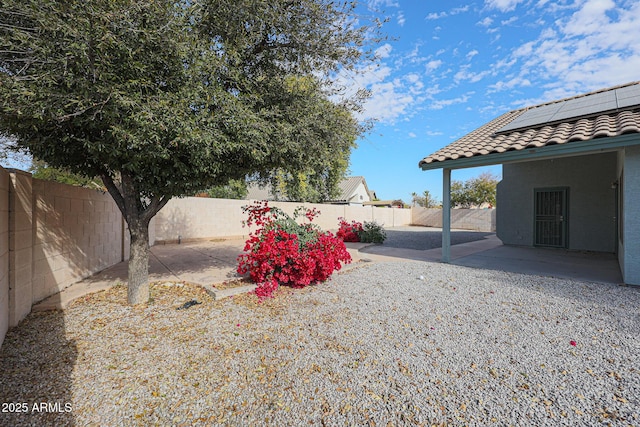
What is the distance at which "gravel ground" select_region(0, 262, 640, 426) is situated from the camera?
2041 millimetres

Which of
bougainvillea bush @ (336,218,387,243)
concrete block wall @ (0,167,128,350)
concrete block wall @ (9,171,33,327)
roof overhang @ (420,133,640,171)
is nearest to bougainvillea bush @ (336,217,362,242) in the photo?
bougainvillea bush @ (336,218,387,243)

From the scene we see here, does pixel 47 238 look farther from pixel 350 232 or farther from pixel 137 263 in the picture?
pixel 350 232

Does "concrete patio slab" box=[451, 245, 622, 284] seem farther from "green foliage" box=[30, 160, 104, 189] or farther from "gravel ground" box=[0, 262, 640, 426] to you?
"green foliage" box=[30, 160, 104, 189]

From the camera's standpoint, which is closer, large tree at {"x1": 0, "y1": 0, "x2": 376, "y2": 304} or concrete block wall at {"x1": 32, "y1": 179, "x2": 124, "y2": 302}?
large tree at {"x1": 0, "y1": 0, "x2": 376, "y2": 304}

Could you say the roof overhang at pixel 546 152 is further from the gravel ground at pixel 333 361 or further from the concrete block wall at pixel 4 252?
the concrete block wall at pixel 4 252

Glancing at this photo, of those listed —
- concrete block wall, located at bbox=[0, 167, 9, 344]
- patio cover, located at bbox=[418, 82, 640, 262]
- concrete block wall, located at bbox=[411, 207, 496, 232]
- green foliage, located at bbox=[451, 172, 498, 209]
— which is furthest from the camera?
green foliage, located at bbox=[451, 172, 498, 209]

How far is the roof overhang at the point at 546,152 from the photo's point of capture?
4.83 m

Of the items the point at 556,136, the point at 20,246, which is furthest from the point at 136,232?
the point at 556,136

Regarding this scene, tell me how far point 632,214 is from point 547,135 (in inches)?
84.1

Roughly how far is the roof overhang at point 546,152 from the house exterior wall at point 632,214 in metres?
0.30

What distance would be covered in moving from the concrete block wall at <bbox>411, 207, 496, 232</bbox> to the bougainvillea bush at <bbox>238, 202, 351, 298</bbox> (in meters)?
19.5

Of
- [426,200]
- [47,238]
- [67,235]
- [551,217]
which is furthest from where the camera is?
[426,200]

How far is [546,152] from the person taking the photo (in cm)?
565

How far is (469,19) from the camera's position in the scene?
699cm
